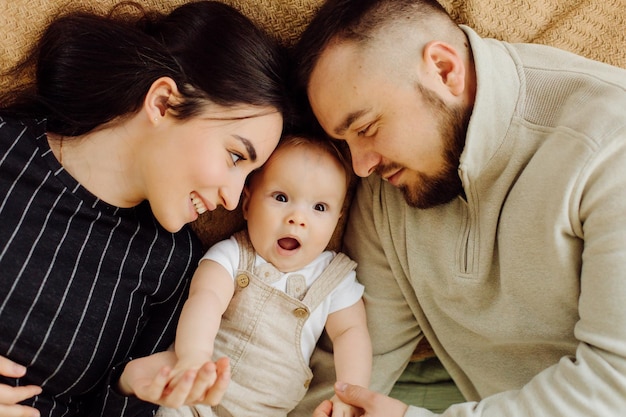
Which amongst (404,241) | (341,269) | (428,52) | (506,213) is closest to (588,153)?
(506,213)

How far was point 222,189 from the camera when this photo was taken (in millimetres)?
1255

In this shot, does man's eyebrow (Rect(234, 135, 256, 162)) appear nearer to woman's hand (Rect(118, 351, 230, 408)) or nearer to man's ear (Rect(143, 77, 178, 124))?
man's ear (Rect(143, 77, 178, 124))

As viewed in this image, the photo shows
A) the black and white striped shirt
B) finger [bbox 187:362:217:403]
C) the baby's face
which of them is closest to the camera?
finger [bbox 187:362:217:403]

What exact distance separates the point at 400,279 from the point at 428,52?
528 millimetres

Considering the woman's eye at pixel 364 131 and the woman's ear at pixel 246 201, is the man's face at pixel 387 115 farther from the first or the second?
the woman's ear at pixel 246 201

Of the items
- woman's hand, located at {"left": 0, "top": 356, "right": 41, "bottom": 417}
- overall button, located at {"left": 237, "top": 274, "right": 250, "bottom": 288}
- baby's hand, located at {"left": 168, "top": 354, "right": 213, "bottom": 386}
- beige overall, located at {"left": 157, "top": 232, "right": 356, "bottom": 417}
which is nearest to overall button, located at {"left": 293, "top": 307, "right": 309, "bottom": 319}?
beige overall, located at {"left": 157, "top": 232, "right": 356, "bottom": 417}

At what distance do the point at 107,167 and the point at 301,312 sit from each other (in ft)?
1.66

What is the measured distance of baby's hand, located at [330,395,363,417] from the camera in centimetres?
128

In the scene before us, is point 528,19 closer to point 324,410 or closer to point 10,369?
point 324,410

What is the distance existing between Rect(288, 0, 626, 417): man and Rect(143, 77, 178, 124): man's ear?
0.26 m

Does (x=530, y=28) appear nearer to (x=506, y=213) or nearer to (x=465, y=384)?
(x=506, y=213)

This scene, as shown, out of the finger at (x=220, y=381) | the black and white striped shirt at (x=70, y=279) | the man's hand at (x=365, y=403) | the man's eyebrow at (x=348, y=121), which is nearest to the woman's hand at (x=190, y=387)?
the finger at (x=220, y=381)

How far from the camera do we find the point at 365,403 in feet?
4.17

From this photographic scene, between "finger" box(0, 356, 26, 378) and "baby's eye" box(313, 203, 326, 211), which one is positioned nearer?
"finger" box(0, 356, 26, 378)
